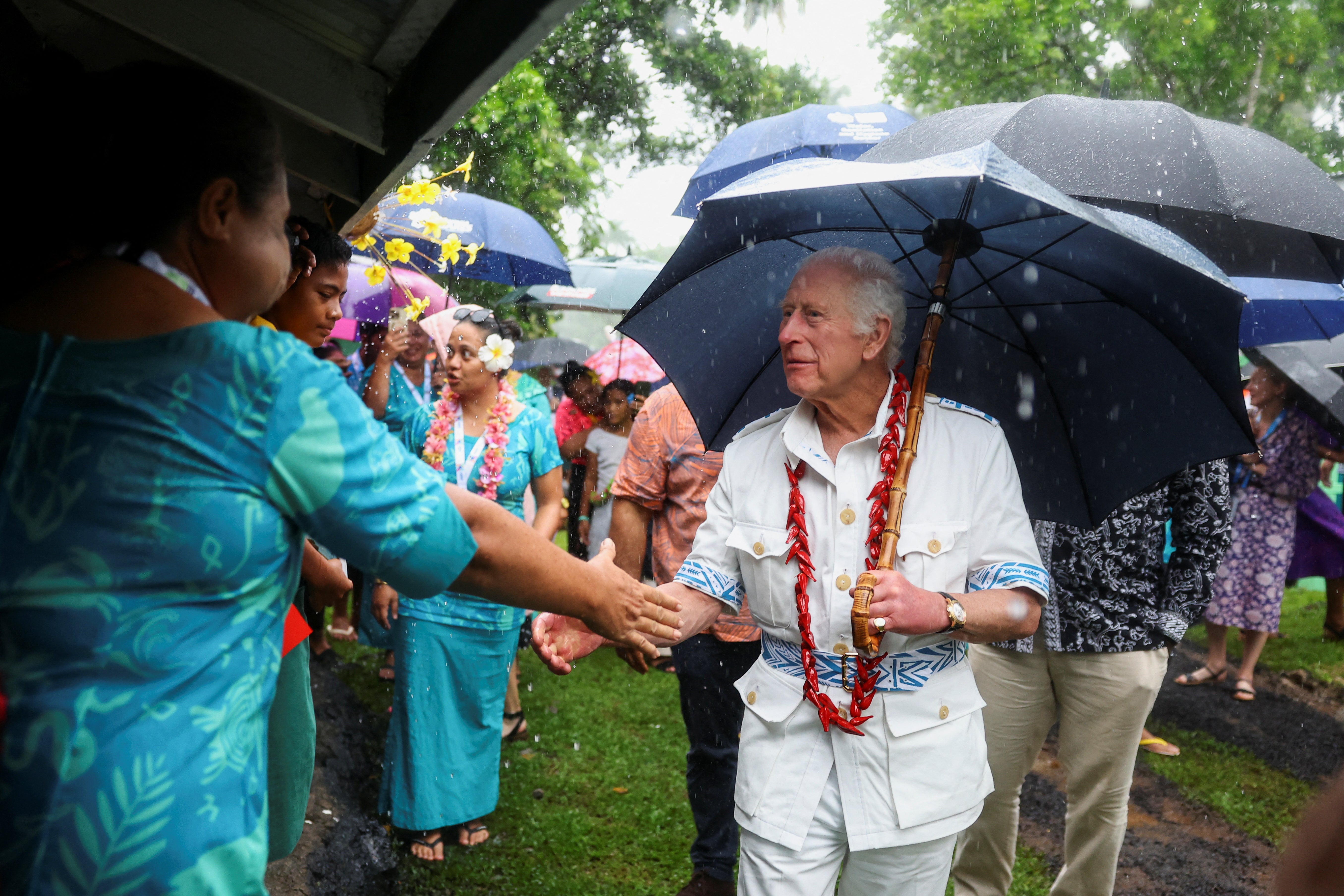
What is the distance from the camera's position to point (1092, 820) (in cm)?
376

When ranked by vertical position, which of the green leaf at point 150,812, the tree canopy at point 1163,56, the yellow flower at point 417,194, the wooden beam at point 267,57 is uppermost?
the tree canopy at point 1163,56

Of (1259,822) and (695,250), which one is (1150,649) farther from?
(1259,822)

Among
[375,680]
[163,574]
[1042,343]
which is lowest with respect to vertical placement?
[375,680]

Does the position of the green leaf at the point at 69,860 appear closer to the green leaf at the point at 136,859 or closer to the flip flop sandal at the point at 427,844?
the green leaf at the point at 136,859

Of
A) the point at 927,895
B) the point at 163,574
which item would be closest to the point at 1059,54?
the point at 927,895

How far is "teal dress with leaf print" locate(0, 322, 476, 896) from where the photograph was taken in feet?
4.50

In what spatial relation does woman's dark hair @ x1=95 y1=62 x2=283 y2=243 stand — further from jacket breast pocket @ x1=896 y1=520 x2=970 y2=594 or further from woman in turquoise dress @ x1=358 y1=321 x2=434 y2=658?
woman in turquoise dress @ x1=358 y1=321 x2=434 y2=658

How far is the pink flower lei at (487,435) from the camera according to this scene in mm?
5008

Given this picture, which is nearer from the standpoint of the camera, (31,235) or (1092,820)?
(31,235)

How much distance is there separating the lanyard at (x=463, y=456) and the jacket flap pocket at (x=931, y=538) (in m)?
2.84

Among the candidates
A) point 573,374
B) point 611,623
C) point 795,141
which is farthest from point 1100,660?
point 573,374

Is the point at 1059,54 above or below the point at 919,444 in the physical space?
above

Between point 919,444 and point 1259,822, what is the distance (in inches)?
174

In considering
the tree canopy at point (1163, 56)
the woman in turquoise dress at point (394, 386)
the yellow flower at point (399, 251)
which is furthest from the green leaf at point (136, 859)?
the tree canopy at point (1163, 56)
